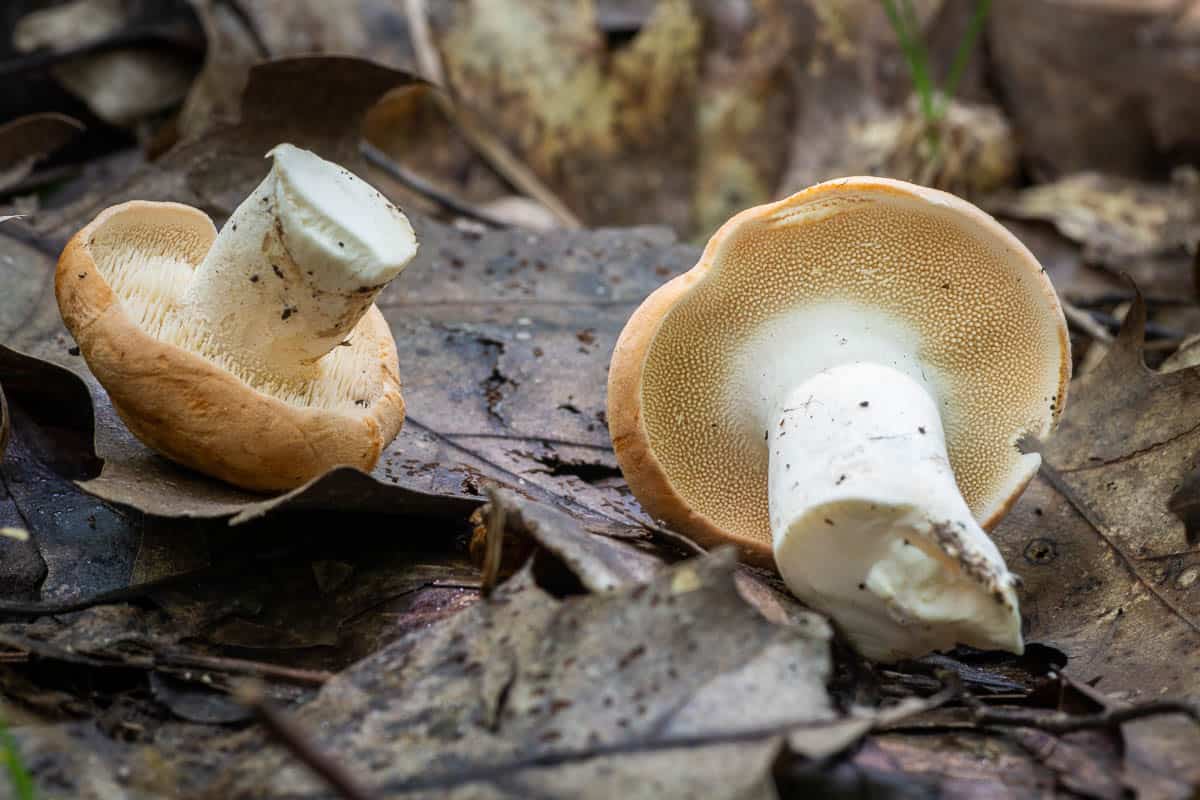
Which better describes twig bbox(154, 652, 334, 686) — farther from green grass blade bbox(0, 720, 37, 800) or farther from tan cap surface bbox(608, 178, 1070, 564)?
tan cap surface bbox(608, 178, 1070, 564)

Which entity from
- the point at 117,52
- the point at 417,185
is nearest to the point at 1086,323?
the point at 417,185

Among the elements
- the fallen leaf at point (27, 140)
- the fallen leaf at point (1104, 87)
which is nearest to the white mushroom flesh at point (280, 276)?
the fallen leaf at point (27, 140)

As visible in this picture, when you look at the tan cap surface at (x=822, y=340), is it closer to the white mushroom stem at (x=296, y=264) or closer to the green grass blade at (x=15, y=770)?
the white mushroom stem at (x=296, y=264)

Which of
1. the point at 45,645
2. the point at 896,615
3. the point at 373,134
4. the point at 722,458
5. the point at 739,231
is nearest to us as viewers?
the point at 45,645

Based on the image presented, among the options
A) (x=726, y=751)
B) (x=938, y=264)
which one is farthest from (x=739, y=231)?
(x=726, y=751)

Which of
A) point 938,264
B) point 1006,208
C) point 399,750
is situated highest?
point 938,264

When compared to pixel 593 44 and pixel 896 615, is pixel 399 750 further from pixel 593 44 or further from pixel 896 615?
pixel 593 44

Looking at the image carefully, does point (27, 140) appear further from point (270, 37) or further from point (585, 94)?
point (585, 94)

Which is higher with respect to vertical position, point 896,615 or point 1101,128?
point 896,615
